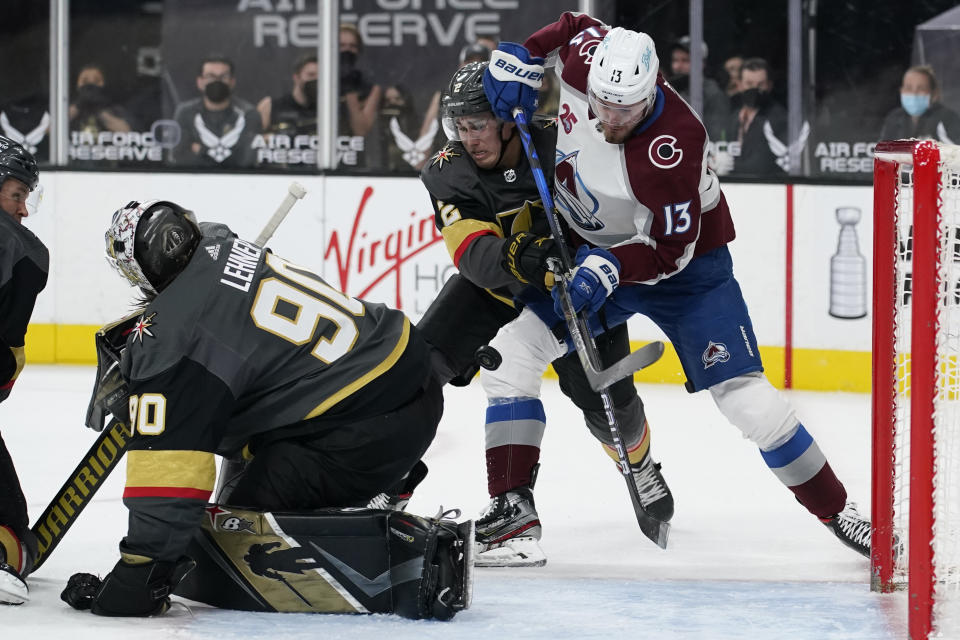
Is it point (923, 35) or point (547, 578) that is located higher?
point (923, 35)

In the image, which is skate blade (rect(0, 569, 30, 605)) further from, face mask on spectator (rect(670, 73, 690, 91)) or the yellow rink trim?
face mask on spectator (rect(670, 73, 690, 91))

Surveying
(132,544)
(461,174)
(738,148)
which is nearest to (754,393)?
(461,174)

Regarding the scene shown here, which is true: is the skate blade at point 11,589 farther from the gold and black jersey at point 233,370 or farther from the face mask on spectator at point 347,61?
the face mask on spectator at point 347,61

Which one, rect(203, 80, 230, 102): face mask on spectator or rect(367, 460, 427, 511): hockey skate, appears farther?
rect(203, 80, 230, 102): face mask on spectator

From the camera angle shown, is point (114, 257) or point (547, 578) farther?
point (547, 578)

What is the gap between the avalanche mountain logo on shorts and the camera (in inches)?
114

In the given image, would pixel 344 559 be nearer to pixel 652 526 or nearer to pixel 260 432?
pixel 260 432

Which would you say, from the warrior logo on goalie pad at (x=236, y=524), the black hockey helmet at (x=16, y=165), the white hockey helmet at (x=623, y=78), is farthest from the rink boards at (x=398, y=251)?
the warrior logo on goalie pad at (x=236, y=524)

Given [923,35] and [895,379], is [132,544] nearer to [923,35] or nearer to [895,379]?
[895,379]

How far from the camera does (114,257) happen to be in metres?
2.41

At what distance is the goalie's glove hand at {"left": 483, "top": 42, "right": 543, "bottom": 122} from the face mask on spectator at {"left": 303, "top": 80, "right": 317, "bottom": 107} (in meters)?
3.07

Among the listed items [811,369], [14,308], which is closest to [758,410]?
[14,308]

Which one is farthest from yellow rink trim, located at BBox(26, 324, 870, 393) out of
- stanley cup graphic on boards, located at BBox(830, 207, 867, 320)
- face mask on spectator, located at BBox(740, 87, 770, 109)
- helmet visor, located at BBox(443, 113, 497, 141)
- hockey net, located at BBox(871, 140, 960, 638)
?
hockey net, located at BBox(871, 140, 960, 638)

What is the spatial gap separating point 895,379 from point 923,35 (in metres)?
3.41
